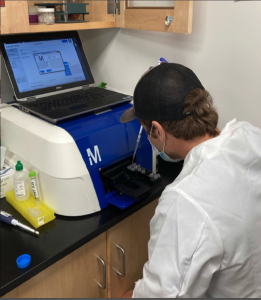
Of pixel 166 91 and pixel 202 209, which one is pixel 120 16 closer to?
pixel 166 91

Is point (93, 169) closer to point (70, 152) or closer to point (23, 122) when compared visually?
point (70, 152)

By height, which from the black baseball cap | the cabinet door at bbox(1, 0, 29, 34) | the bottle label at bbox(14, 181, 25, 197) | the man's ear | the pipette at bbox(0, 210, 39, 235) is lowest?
the pipette at bbox(0, 210, 39, 235)

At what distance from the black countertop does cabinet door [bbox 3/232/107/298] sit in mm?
62

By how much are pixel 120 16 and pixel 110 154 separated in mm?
667

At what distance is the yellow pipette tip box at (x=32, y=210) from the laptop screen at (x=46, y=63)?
450mm

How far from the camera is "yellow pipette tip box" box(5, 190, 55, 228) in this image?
1105mm

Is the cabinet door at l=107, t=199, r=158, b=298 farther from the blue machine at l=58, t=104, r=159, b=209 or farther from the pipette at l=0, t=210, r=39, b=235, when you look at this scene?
the pipette at l=0, t=210, r=39, b=235

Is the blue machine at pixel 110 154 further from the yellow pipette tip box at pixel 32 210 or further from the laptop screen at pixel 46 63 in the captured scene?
the laptop screen at pixel 46 63

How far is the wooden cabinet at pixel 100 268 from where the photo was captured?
1.04m

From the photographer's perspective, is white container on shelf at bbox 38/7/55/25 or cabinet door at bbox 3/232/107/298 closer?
cabinet door at bbox 3/232/107/298

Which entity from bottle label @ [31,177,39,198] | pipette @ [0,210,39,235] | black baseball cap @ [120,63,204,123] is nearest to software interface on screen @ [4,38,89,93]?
bottle label @ [31,177,39,198]

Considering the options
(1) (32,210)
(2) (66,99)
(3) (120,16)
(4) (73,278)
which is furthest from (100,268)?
(3) (120,16)

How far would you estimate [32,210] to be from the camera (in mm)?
1132

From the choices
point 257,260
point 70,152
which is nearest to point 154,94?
point 70,152
